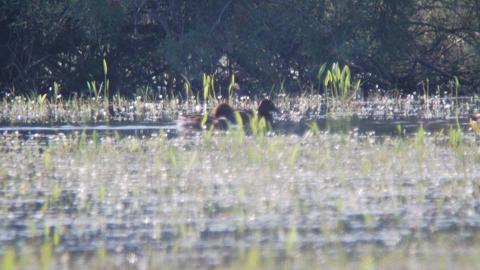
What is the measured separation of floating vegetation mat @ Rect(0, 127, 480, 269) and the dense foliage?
35.7 feet

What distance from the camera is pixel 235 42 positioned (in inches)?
869

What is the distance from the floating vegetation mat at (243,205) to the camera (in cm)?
593

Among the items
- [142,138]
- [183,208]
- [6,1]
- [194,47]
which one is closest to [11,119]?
[142,138]

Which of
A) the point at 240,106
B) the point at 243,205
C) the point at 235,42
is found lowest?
the point at 243,205

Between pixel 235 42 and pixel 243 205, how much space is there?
1485cm

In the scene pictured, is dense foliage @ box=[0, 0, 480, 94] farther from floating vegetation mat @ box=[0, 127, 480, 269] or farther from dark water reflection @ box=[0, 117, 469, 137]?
floating vegetation mat @ box=[0, 127, 480, 269]

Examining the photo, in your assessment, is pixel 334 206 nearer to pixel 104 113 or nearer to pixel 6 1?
pixel 104 113

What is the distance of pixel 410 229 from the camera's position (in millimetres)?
6539

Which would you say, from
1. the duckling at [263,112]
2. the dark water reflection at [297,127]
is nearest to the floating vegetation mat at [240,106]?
the duckling at [263,112]

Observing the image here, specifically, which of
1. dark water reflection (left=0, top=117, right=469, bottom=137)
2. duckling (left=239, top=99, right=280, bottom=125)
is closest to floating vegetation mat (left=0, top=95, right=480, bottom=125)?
duckling (left=239, top=99, right=280, bottom=125)

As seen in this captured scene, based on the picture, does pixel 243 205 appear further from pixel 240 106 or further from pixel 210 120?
pixel 240 106

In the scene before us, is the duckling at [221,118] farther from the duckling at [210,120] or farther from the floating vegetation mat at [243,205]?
the floating vegetation mat at [243,205]

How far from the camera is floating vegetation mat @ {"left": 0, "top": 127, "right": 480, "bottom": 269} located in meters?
5.93

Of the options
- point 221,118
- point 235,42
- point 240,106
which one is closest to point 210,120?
point 221,118
